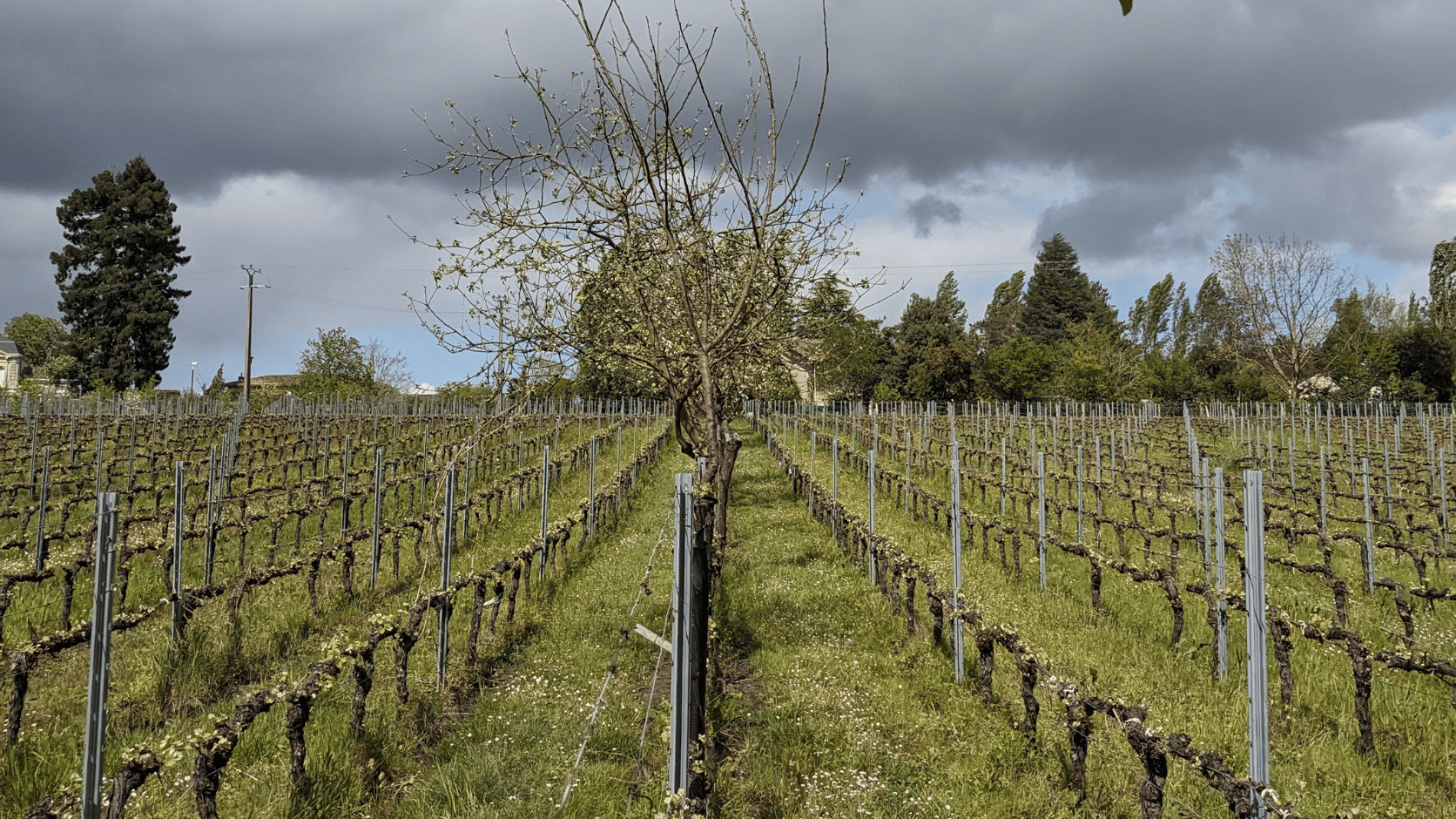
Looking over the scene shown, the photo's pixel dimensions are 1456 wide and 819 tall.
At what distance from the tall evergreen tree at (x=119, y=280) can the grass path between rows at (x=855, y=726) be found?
59.5 metres

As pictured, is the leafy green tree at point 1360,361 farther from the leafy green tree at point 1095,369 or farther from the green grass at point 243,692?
the green grass at point 243,692

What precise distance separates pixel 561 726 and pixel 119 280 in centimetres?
6406

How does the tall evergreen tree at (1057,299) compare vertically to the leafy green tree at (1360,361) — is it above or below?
above

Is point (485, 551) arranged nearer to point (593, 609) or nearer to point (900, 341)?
point (593, 609)

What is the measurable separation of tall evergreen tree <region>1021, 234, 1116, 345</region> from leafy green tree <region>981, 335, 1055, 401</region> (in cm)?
2075

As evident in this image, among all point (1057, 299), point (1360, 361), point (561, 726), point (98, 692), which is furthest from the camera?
point (1057, 299)

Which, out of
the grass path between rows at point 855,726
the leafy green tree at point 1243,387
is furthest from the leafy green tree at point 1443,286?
the grass path between rows at point 855,726

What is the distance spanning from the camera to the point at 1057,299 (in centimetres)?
8506

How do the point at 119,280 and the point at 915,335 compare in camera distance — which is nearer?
the point at 119,280

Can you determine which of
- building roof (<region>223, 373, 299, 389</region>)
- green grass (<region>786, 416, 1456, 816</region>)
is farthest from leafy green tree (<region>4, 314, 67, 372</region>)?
green grass (<region>786, 416, 1456, 816</region>)

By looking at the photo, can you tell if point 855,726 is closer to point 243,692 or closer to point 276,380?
point 243,692

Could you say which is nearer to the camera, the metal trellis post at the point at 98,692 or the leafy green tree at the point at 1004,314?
the metal trellis post at the point at 98,692

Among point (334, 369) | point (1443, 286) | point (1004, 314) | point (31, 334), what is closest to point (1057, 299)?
point (1004, 314)

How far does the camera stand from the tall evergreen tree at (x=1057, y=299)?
83812 millimetres
